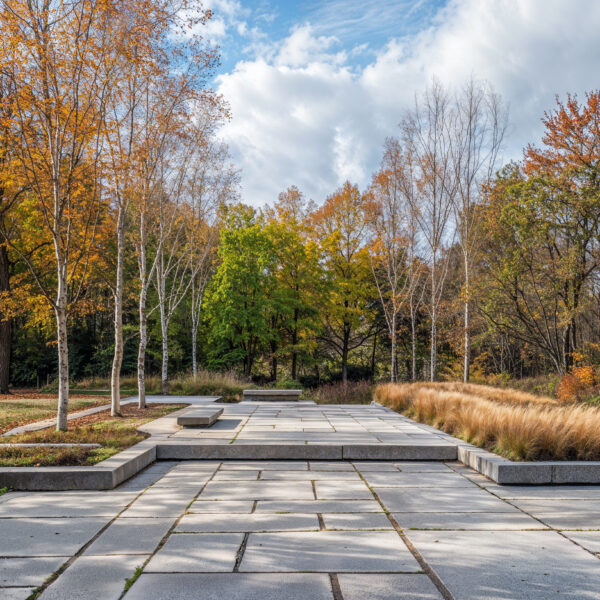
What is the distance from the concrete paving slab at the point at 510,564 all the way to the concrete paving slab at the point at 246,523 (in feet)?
2.69

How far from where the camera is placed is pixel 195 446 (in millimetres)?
6664

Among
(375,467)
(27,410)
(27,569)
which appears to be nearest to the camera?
(27,569)

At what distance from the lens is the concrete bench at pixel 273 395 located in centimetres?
1596

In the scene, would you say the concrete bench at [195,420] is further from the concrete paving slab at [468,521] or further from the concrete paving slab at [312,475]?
the concrete paving slab at [468,521]

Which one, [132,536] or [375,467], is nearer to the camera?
[132,536]

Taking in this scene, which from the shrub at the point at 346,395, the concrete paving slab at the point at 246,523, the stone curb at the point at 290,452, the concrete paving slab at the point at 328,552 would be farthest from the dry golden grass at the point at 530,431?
the shrub at the point at 346,395

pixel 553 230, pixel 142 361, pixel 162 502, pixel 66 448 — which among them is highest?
pixel 553 230

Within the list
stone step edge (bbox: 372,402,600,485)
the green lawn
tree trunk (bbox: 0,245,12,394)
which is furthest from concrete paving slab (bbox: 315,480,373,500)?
tree trunk (bbox: 0,245,12,394)

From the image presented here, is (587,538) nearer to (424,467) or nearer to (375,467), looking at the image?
(424,467)

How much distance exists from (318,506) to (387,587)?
168cm

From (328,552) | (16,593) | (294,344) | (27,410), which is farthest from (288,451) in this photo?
(294,344)

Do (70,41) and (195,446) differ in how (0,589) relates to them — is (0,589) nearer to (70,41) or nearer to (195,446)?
(195,446)

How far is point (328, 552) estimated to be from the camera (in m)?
3.33

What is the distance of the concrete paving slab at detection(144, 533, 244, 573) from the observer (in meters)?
3.07
